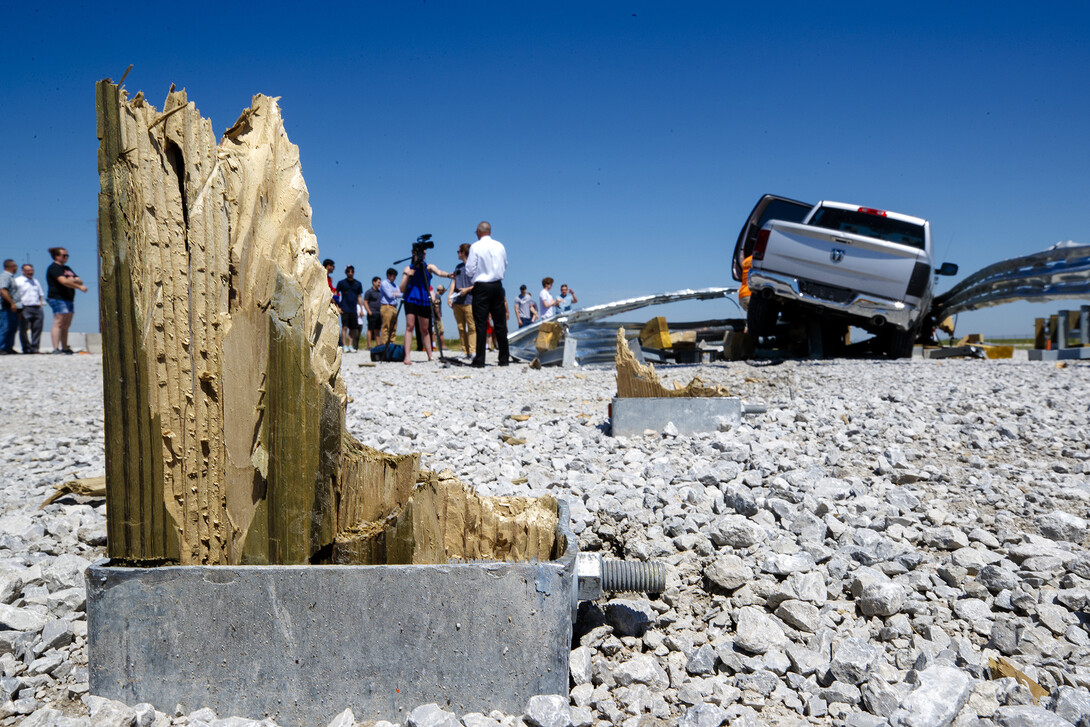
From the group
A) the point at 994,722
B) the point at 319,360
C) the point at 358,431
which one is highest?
the point at 319,360

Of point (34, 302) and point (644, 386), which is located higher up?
point (34, 302)

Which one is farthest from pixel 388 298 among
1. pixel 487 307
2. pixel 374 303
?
pixel 487 307

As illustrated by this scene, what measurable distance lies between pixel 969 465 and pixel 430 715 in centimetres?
328

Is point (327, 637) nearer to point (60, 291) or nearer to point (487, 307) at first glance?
point (487, 307)

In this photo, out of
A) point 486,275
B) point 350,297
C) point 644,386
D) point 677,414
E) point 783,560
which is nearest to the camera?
point 783,560

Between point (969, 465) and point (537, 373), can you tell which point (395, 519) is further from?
point (537, 373)

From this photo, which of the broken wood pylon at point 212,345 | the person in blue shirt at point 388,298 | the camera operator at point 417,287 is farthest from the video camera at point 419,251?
the broken wood pylon at point 212,345

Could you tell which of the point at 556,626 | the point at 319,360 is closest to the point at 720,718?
the point at 556,626

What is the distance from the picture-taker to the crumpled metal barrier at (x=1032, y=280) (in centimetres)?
961

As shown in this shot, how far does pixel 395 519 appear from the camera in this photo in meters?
1.96

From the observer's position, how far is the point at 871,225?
9.48 m

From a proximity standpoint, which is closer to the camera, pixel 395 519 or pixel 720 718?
pixel 720 718

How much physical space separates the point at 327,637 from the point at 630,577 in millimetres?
913

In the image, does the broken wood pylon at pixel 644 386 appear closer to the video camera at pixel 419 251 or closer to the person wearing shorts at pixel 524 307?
the video camera at pixel 419 251
